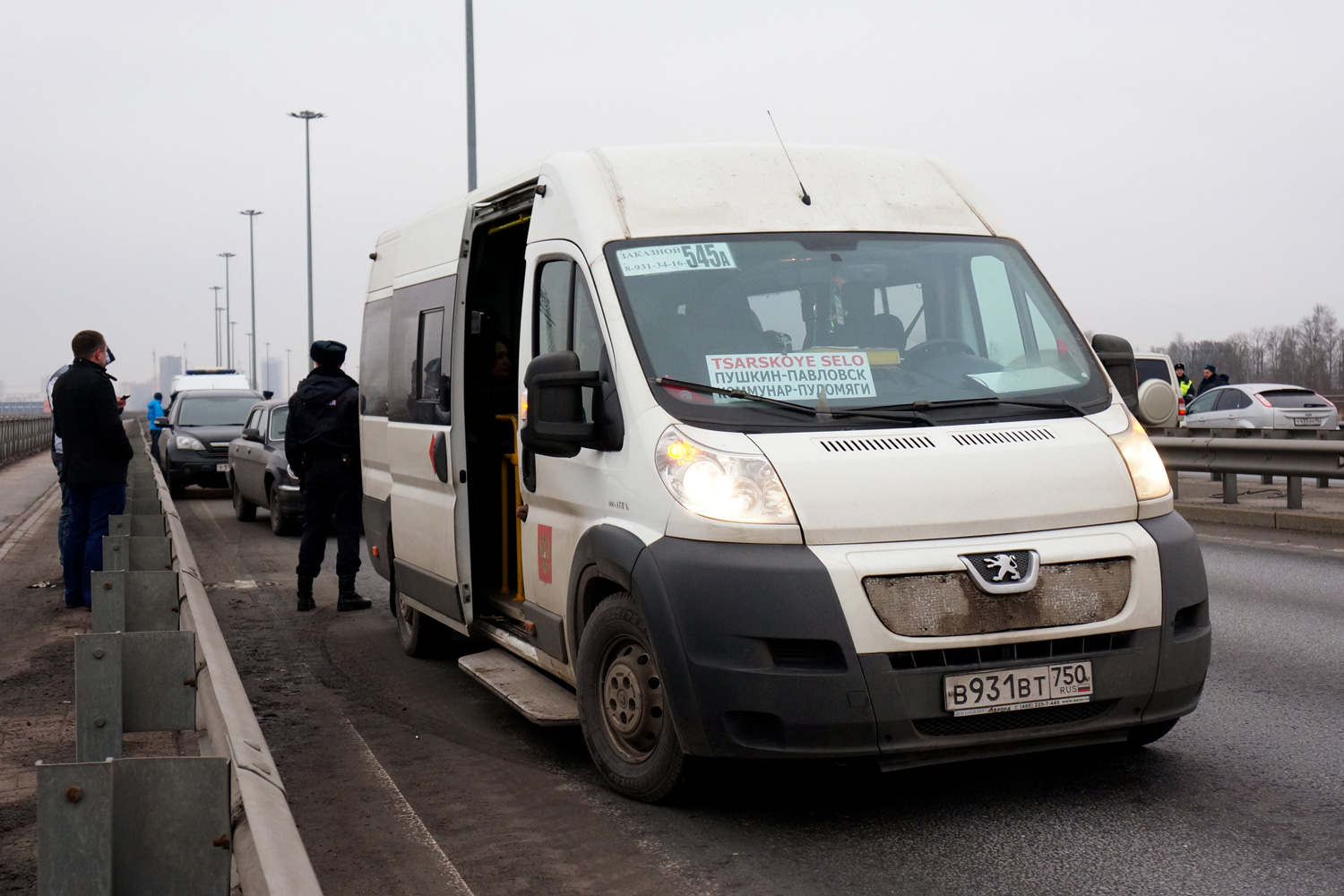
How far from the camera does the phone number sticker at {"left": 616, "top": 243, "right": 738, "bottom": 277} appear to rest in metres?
5.29

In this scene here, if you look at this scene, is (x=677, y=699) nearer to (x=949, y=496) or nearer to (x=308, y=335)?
(x=949, y=496)

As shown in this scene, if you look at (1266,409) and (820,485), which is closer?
(820,485)

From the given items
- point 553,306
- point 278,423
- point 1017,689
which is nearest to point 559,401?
point 553,306

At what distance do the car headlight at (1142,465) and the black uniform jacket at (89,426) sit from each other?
22.7 ft

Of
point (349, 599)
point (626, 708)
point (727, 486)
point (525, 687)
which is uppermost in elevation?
point (727, 486)

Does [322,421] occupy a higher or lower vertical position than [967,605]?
higher

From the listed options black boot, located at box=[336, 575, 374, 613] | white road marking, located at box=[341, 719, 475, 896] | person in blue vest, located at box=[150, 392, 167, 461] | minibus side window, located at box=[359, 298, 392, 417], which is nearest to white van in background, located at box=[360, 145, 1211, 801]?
white road marking, located at box=[341, 719, 475, 896]

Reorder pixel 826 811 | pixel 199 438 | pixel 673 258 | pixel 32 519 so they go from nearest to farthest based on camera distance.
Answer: pixel 826 811 < pixel 673 258 < pixel 32 519 < pixel 199 438

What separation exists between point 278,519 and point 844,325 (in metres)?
11.8

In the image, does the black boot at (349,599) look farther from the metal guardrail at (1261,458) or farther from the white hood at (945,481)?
the metal guardrail at (1261,458)

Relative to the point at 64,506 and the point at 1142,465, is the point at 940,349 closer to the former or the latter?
the point at 1142,465

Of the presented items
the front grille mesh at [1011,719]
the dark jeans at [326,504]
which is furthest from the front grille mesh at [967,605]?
the dark jeans at [326,504]

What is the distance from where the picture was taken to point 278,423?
54.9 ft

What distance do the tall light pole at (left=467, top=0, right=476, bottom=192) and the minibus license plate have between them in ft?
75.3
